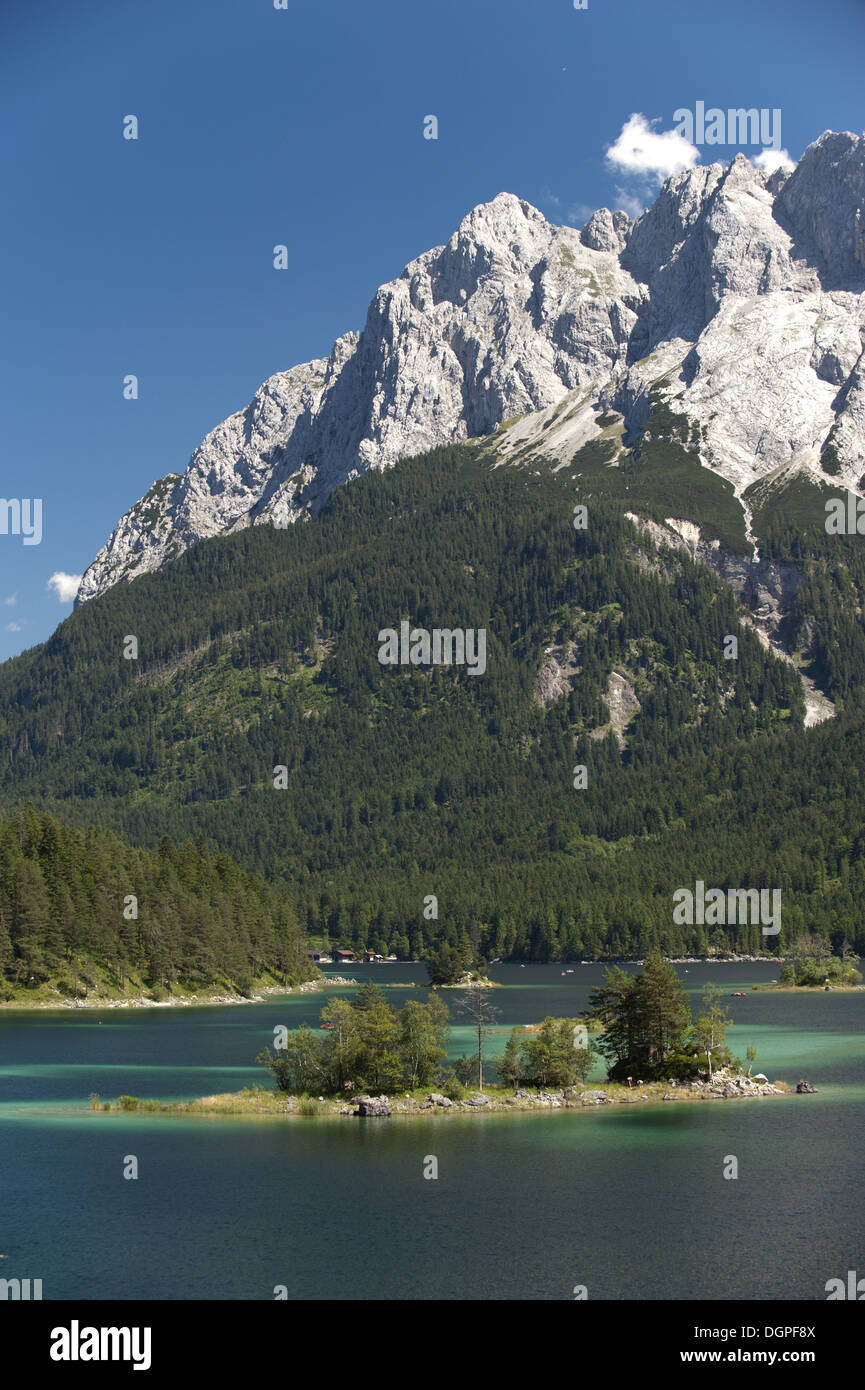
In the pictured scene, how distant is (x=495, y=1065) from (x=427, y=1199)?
29.5m

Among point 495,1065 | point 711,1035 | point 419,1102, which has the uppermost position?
point 711,1035

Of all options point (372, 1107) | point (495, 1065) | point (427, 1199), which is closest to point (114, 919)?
point (495, 1065)

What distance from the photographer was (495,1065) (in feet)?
309

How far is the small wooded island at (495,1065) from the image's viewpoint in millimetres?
86312

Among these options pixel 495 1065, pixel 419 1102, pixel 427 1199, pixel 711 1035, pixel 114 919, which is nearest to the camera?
pixel 427 1199

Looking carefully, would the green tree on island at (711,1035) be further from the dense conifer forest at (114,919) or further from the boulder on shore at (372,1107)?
the dense conifer forest at (114,919)

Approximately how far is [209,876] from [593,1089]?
9922 cm

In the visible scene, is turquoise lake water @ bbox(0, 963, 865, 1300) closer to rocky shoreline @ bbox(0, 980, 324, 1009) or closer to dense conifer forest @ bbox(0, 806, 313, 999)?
rocky shoreline @ bbox(0, 980, 324, 1009)

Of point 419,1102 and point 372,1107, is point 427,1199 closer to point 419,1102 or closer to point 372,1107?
point 372,1107

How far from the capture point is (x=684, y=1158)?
72812mm

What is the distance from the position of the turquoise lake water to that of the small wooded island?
9.41 ft

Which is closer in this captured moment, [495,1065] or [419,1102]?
[419,1102]
